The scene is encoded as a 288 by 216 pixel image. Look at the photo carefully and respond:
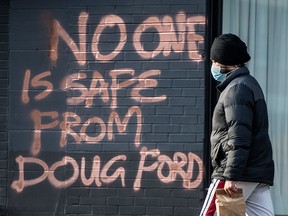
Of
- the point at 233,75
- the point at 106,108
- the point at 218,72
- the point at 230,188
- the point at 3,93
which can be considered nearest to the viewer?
the point at 230,188

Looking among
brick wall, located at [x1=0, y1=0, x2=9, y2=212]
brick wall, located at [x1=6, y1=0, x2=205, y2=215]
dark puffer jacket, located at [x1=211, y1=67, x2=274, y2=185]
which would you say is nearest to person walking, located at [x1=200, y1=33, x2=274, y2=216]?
dark puffer jacket, located at [x1=211, y1=67, x2=274, y2=185]

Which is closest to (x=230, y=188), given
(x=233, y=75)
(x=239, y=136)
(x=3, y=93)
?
(x=239, y=136)

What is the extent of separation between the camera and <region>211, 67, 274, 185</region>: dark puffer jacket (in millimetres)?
4941

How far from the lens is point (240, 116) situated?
4.96 meters

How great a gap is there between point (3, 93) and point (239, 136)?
3080 millimetres

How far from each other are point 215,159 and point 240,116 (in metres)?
0.41

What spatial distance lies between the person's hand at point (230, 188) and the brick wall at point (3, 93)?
2.97 m

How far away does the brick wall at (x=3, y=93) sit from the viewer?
724 cm

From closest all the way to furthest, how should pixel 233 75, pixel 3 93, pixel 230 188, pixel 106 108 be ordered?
pixel 230 188 < pixel 233 75 < pixel 106 108 < pixel 3 93

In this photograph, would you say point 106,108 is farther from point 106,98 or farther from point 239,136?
point 239,136

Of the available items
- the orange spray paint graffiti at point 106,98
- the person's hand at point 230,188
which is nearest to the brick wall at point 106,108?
the orange spray paint graffiti at point 106,98

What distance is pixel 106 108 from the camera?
23.1 feet

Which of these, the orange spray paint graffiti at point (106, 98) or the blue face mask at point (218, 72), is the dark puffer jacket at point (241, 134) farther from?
the orange spray paint graffiti at point (106, 98)

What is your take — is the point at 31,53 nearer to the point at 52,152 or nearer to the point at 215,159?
the point at 52,152
